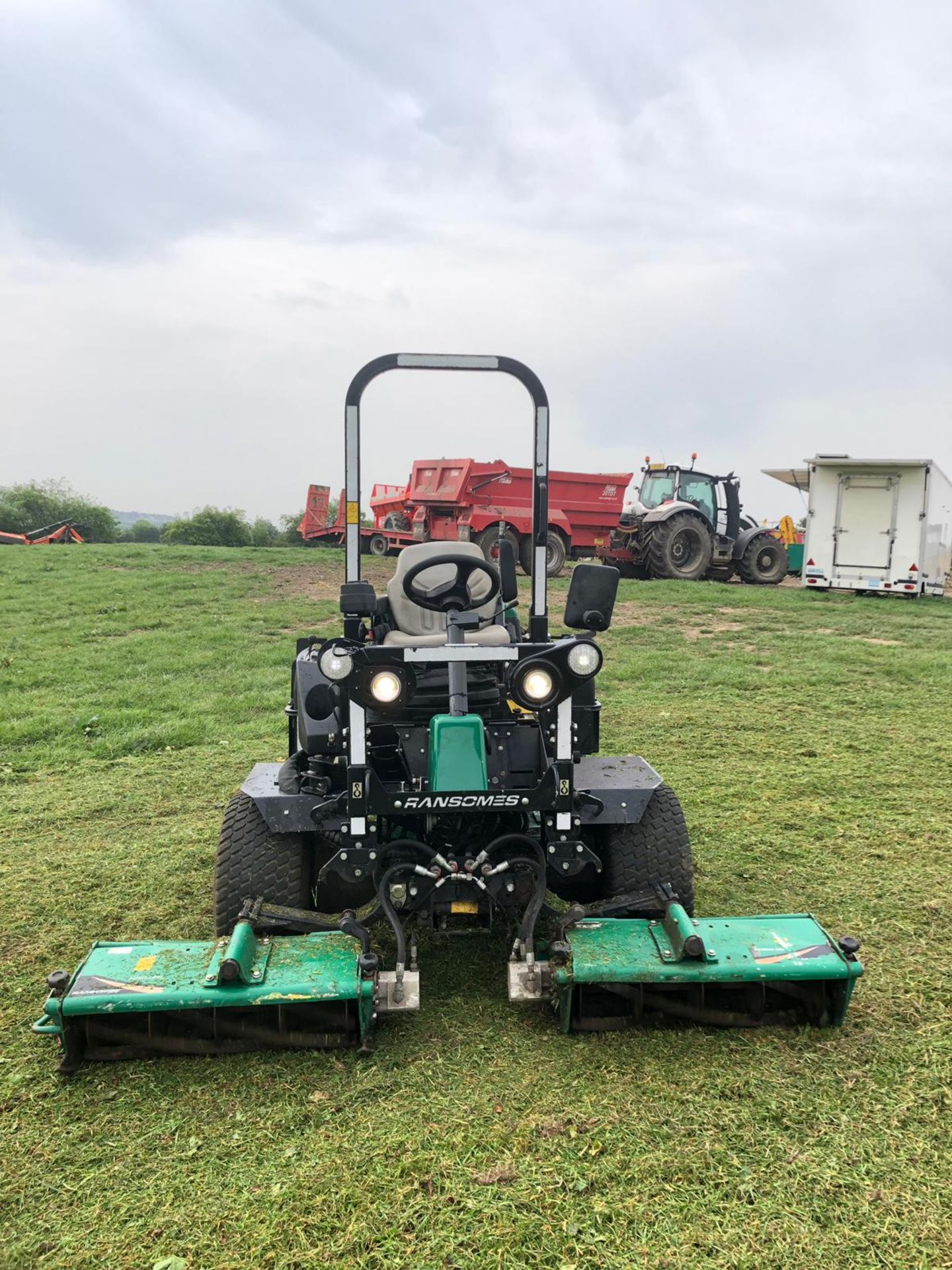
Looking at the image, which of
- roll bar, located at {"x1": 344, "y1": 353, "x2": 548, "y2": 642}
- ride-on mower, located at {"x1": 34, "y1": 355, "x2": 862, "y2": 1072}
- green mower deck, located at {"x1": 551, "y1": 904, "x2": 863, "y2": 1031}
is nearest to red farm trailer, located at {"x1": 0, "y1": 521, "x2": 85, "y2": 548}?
roll bar, located at {"x1": 344, "y1": 353, "x2": 548, "y2": 642}

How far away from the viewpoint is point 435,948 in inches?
145

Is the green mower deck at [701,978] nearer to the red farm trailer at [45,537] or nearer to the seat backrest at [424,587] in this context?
the seat backrest at [424,587]

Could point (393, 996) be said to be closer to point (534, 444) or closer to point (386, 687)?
point (386, 687)

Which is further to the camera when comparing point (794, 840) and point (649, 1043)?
point (794, 840)

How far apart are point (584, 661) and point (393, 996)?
116cm

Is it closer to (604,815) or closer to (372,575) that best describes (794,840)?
(604,815)

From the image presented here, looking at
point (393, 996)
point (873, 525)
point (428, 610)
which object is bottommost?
point (393, 996)

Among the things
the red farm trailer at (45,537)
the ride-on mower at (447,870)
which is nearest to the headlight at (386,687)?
the ride-on mower at (447,870)

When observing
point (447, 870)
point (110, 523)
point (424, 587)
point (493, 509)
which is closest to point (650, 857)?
point (447, 870)

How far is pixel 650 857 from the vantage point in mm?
3619

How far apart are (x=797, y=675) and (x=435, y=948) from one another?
6507 millimetres

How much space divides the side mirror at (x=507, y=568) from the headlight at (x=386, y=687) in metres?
0.98

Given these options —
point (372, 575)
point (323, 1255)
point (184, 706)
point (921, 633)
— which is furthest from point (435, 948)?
point (372, 575)

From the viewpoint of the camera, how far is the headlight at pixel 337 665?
298cm
